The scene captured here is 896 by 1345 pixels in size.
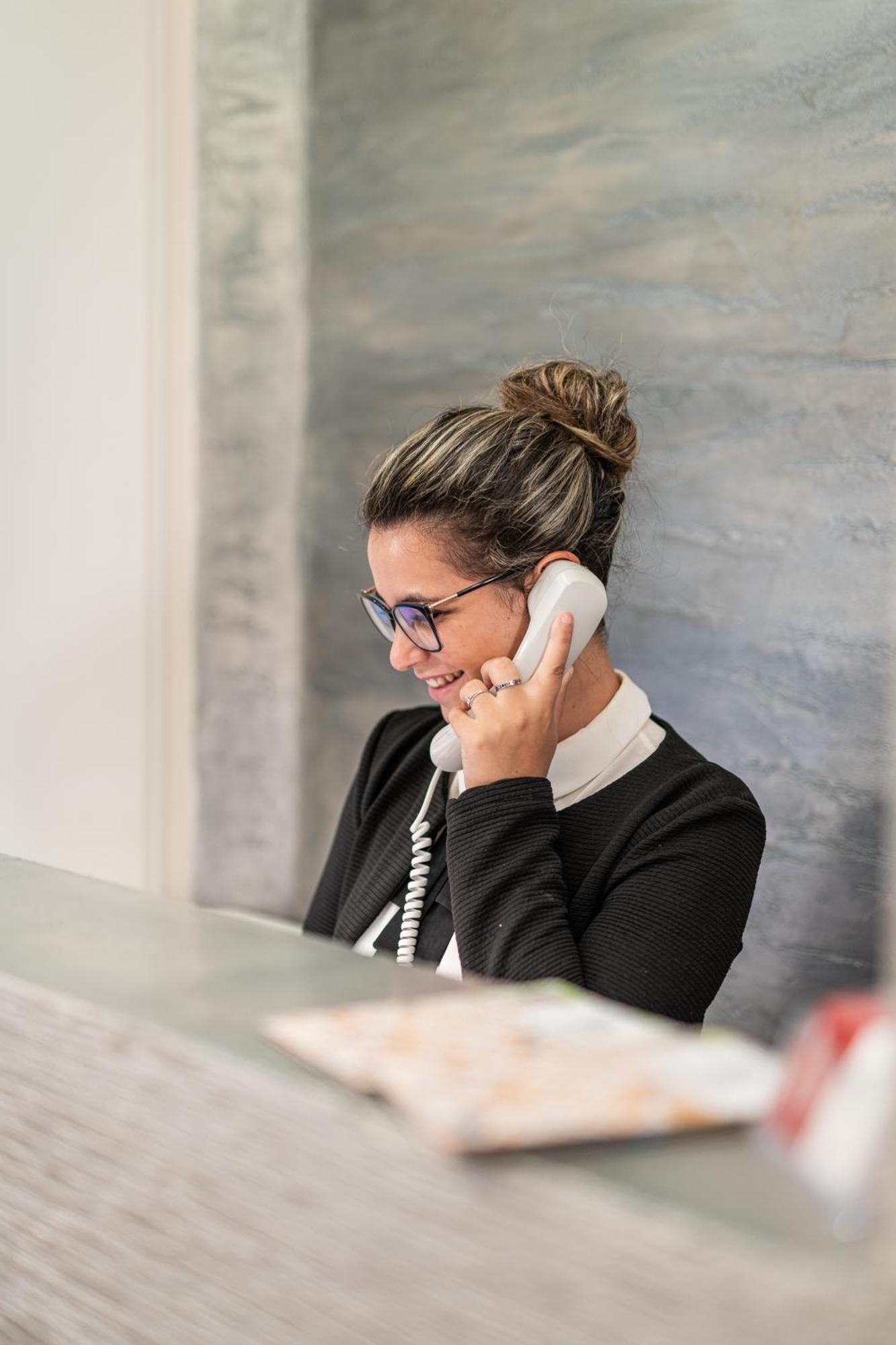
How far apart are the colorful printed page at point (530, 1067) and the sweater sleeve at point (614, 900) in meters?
0.87

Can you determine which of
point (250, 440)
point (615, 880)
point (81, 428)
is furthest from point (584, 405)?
point (81, 428)

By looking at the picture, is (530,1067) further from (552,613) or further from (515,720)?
(552,613)

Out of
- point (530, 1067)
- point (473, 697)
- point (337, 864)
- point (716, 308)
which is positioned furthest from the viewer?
point (716, 308)

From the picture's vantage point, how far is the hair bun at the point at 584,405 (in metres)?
1.88

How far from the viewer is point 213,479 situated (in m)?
3.34

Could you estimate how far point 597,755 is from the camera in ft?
5.81

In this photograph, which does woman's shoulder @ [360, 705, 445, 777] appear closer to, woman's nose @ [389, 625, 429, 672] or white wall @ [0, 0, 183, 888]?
woman's nose @ [389, 625, 429, 672]

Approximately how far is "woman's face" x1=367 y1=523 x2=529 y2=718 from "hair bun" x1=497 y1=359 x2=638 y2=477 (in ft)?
0.83

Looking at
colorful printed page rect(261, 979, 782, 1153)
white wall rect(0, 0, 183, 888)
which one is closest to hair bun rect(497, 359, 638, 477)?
colorful printed page rect(261, 979, 782, 1153)

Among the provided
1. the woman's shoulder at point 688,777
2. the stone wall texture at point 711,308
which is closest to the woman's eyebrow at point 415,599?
the woman's shoulder at point 688,777

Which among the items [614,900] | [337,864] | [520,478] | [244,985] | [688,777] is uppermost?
[520,478]

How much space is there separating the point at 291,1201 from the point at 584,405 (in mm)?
1455

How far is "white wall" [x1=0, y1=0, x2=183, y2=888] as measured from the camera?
3057 millimetres

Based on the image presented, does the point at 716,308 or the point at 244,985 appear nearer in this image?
the point at 244,985
